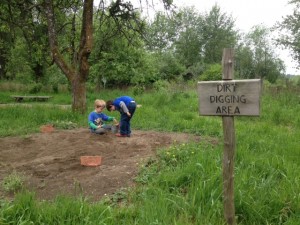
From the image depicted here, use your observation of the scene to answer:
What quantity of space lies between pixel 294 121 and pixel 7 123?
324 inches

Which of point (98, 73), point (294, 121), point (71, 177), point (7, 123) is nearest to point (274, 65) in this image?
point (98, 73)

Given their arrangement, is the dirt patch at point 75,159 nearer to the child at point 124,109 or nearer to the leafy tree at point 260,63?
the child at point 124,109

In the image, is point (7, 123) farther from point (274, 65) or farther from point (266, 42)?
point (266, 42)

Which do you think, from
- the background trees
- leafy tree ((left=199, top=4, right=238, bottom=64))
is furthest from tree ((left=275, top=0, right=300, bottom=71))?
leafy tree ((left=199, top=4, right=238, bottom=64))

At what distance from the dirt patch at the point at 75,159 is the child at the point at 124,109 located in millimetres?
253

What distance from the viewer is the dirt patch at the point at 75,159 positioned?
4.23 m

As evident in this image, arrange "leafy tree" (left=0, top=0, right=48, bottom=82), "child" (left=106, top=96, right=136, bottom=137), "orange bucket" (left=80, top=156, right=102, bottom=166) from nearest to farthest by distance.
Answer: "orange bucket" (left=80, top=156, right=102, bottom=166) < "child" (left=106, top=96, right=136, bottom=137) < "leafy tree" (left=0, top=0, right=48, bottom=82)

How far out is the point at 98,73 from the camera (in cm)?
2148

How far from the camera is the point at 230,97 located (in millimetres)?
3123

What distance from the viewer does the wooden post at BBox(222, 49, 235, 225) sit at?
319 cm

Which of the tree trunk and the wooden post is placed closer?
the wooden post

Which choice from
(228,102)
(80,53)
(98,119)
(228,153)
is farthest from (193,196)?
(80,53)

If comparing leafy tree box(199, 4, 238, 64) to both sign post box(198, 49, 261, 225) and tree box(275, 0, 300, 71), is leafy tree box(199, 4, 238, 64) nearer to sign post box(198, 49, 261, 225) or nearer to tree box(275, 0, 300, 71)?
tree box(275, 0, 300, 71)

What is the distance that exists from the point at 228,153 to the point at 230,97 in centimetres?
57
